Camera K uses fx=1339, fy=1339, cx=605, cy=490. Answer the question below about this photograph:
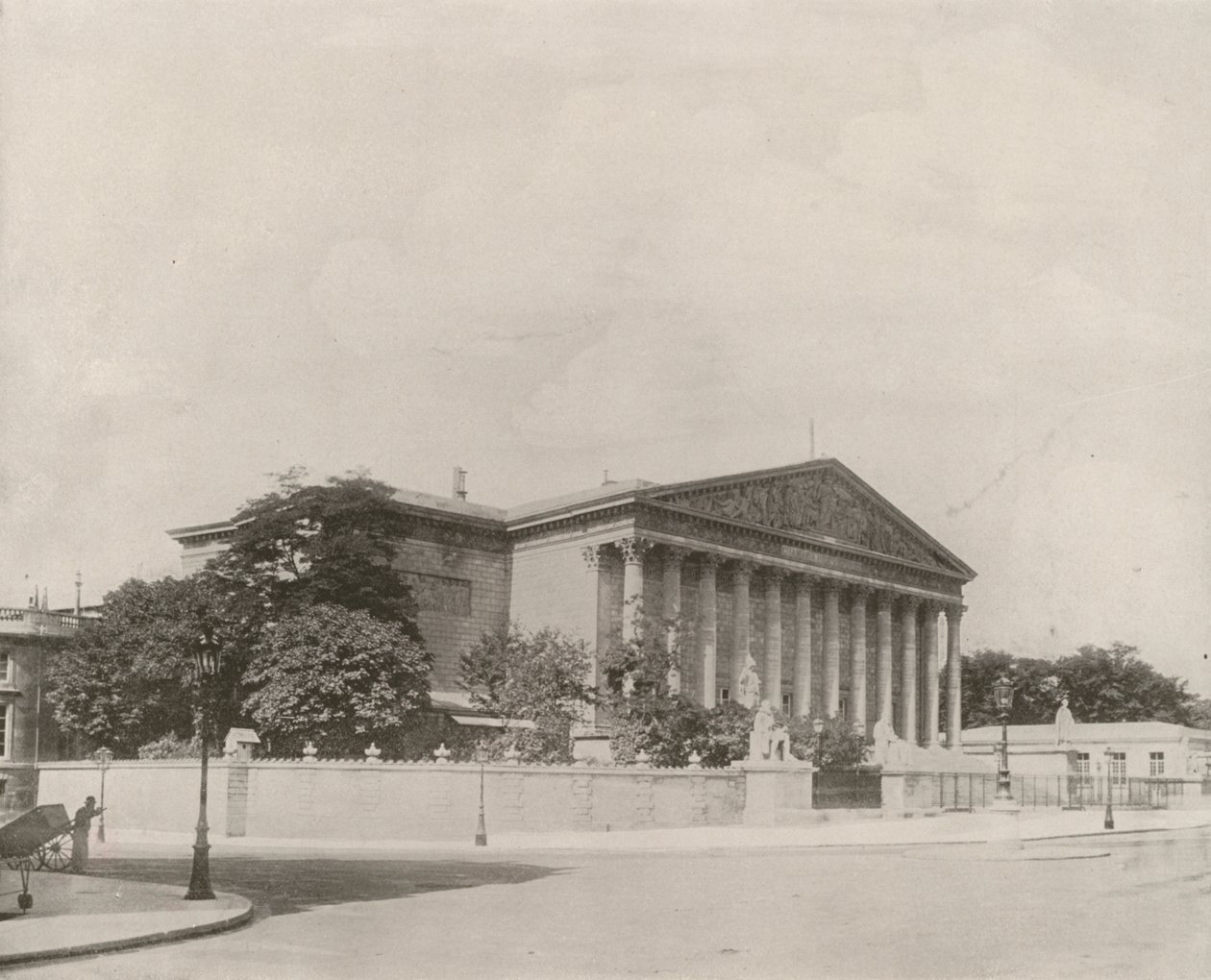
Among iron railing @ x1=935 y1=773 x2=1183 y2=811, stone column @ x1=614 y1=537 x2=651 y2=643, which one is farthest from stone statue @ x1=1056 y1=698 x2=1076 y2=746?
stone column @ x1=614 y1=537 x2=651 y2=643

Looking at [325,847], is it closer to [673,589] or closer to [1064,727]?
[673,589]

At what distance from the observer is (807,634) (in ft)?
190

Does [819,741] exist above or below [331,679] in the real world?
below

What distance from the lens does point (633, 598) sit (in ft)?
162

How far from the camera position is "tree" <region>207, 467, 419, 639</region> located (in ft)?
135

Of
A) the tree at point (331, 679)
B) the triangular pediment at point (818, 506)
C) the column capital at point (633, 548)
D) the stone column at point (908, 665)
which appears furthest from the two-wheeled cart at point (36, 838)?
the stone column at point (908, 665)

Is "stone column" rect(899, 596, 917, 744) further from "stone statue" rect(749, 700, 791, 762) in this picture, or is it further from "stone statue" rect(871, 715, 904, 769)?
"stone statue" rect(749, 700, 791, 762)

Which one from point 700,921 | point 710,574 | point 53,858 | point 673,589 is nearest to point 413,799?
point 53,858

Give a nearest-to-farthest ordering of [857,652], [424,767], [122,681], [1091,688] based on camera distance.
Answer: [424,767] → [122,681] → [857,652] → [1091,688]

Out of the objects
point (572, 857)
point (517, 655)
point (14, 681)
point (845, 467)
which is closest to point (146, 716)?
point (14, 681)

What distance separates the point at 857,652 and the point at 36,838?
4565cm

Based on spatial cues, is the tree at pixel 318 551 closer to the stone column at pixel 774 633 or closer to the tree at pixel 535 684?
the tree at pixel 535 684

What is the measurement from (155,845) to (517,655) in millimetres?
18674

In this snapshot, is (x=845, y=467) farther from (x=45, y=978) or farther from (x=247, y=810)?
(x=45, y=978)
